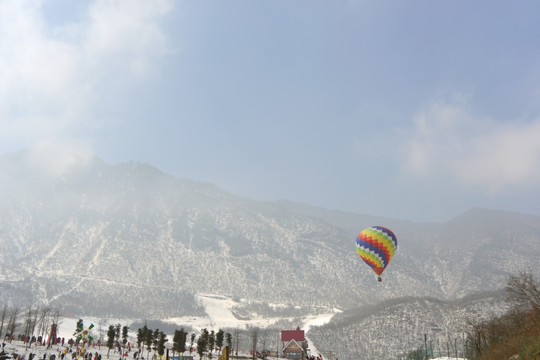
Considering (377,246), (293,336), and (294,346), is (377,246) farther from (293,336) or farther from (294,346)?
(293,336)

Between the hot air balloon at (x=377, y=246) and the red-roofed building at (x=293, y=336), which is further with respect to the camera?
the red-roofed building at (x=293, y=336)

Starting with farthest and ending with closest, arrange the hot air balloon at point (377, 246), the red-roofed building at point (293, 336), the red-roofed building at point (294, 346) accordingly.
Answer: the red-roofed building at point (293, 336) < the red-roofed building at point (294, 346) < the hot air balloon at point (377, 246)

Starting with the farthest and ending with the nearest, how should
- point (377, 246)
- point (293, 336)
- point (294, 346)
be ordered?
point (293, 336) → point (294, 346) → point (377, 246)

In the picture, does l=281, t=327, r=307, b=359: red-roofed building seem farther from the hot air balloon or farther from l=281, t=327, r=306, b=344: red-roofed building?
the hot air balloon

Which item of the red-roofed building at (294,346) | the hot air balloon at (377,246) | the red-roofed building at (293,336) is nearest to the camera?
the hot air balloon at (377,246)

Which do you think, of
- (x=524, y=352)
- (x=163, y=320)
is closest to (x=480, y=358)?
(x=524, y=352)

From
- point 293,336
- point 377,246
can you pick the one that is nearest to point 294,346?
point 293,336

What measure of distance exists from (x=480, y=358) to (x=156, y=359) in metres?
45.3

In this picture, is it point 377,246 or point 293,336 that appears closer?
point 377,246

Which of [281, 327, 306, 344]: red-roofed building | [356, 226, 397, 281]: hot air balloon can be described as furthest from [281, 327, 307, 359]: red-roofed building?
[356, 226, 397, 281]: hot air balloon

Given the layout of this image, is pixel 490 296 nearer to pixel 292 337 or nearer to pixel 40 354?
pixel 292 337

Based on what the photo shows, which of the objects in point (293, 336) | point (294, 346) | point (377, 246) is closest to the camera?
point (377, 246)

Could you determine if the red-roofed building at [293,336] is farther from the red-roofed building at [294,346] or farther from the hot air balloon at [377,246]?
the hot air balloon at [377,246]

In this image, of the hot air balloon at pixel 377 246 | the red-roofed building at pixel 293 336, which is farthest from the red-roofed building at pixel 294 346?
the hot air balloon at pixel 377 246
